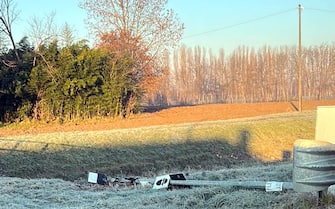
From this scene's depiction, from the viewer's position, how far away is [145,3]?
26.6 m

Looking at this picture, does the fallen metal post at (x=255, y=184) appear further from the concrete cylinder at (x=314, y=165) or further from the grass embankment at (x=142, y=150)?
the grass embankment at (x=142, y=150)

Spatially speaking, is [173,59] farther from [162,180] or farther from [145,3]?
[162,180]

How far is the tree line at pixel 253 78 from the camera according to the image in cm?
4200

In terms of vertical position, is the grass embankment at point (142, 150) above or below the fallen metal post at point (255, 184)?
below

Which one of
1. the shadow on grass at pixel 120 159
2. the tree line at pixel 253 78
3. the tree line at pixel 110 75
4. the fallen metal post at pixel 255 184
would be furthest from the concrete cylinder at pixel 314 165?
the tree line at pixel 253 78

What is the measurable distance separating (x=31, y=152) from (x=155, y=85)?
16.5 metres

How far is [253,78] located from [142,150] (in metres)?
33.3

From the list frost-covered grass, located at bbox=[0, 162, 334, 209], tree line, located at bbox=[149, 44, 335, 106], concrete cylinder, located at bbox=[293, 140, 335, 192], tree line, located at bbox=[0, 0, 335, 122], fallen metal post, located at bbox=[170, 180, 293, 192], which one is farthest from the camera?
tree line, located at bbox=[149, 44, 335, 106]

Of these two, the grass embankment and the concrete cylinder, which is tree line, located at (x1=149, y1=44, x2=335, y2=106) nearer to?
the grass embankment

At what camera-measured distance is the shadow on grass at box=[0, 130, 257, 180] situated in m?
9.59

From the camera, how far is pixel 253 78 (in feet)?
142

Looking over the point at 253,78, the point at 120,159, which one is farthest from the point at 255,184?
the point at 253,78

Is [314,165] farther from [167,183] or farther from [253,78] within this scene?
[253,78]

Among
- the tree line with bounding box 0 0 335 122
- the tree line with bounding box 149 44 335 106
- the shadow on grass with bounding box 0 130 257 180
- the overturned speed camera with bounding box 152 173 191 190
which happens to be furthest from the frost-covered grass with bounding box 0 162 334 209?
the tree line with bounding box 149 44 335 106
